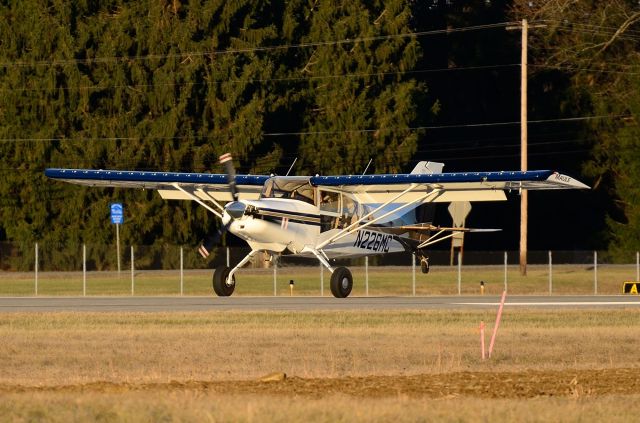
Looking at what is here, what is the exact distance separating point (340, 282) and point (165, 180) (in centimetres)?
553

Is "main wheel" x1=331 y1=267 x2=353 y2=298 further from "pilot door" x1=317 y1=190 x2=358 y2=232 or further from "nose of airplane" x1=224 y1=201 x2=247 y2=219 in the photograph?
"nose of airplane" x1=224 y1=201 x2=247 y2=219

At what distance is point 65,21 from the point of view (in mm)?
58594

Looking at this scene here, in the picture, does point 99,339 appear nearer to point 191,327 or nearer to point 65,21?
point 191,327

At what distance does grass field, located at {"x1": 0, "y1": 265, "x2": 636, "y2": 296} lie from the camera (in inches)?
1831

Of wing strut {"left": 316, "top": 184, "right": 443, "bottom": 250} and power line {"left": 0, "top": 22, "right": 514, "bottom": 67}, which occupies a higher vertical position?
power line {"left": 0, "top": 22, "right": 514, "bottom": 67}

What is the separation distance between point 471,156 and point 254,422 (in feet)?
187

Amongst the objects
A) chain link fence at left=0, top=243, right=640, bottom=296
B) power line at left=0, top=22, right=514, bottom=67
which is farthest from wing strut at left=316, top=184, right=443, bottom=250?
power line at left=0, top=22, right=514, bottom=67

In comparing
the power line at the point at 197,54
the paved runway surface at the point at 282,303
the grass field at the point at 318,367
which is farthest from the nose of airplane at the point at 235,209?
the power line at the point at 197,54

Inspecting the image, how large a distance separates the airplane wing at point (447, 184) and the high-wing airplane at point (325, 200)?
0.03 meters

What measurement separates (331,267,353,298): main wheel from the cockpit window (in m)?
2.03

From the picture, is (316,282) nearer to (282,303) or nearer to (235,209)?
(282,303)

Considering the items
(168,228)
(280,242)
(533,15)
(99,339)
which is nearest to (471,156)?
(533,15)

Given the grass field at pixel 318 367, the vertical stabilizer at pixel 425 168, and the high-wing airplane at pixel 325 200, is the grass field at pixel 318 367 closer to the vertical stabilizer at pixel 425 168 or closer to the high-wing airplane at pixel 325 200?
the high-wing airplane at pixel 325 200

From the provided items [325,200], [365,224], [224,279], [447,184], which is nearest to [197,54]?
[325,200]
